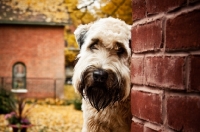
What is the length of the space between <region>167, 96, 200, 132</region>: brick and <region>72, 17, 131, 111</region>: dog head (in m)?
1.26

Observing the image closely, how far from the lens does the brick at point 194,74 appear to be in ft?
4.33

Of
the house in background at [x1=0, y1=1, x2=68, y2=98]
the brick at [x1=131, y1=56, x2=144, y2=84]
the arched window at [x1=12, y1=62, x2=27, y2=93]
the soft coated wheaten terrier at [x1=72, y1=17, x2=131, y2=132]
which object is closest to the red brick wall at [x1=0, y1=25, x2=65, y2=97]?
the house in background at [x1=0, y1=1, x2=68, y2=98]

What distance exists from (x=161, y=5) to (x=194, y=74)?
1.37 ft

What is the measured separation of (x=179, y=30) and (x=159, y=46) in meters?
Answer: 0.21

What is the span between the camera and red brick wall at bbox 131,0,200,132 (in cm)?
135

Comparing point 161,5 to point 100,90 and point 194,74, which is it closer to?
point 194,74

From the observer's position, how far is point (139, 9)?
1.86m

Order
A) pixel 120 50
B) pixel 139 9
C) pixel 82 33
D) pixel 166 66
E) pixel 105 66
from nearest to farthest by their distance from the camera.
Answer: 1. pixel 166 66
2. pixel 139 9
3. pixel 105 66
4. pixel 120 50
5. pixel 82 33

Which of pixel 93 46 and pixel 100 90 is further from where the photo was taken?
pixel 93 46

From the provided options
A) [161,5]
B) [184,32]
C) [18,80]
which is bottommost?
[18,80]

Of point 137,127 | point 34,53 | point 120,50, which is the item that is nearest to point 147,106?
point 137,127

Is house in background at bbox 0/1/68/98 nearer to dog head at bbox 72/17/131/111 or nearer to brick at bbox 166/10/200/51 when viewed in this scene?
dog head at bbox 72/17/131/111

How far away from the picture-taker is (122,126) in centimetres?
317

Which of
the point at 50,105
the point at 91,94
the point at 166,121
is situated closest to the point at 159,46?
the point at 166,121
